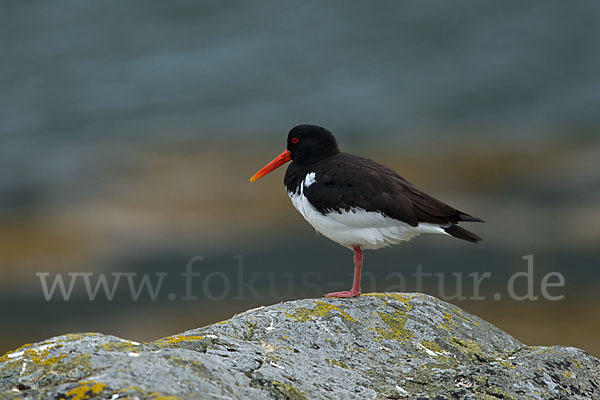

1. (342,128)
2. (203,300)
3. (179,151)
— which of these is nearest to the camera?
(203,300)

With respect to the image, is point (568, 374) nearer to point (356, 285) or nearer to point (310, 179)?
point (356, 285)

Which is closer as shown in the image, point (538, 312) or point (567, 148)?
point (538, 312)

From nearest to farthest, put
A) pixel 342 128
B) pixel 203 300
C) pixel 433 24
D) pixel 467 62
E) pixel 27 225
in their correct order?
pixel 203 300, pixel 27 225, pixel 342 128, pixel 467 62, pixel 433 24

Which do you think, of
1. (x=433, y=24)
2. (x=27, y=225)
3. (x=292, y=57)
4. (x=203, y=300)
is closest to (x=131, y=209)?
(x=27, y=225)

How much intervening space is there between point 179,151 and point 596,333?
14298 millimetres

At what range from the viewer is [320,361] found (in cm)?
465

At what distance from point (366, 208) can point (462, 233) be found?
0.89 meters

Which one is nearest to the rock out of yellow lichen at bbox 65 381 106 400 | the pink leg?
yellow lichen at bbox 65 381 106 400

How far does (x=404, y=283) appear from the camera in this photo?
16891 mm

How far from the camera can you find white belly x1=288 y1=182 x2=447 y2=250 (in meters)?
7.05

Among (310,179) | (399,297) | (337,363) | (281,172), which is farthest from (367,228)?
(281,172)

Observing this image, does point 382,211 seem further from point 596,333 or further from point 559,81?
point 559,81

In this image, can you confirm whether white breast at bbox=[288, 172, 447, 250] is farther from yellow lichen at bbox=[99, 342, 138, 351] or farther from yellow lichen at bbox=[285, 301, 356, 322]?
yellow lichen at bbox=[99, 342, 138, 351]

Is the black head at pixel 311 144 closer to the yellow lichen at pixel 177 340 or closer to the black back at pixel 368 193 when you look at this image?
the black back at pixel 368 193
